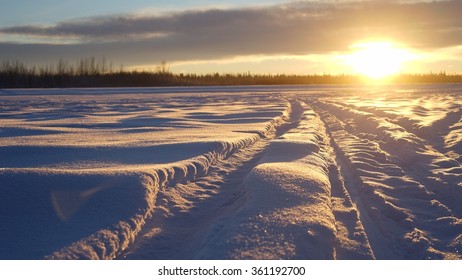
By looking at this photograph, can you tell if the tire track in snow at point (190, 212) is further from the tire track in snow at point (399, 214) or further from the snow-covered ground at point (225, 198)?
the tire track in snow at point (399, 214)

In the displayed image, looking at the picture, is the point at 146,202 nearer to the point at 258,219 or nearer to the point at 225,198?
the point at 225,198

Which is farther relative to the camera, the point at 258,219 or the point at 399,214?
the point at 399,214

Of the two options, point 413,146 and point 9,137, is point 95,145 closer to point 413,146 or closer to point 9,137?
point 9,137

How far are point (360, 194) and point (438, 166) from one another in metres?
1.17

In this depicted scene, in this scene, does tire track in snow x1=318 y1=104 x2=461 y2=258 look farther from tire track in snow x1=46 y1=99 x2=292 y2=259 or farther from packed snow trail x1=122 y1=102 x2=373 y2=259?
tire track in snow x1=46 y1=99 x2=292 y2=259

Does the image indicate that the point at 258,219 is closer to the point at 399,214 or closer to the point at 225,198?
the point at 225,198

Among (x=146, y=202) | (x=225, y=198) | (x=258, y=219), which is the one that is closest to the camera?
(x=258, y=219)

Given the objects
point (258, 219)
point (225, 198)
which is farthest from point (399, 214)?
point (225, 198)

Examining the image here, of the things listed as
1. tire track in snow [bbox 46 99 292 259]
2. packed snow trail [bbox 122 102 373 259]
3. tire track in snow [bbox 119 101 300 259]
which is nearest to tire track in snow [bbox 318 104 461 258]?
packed snow trail [bbox 122 102 373 259]

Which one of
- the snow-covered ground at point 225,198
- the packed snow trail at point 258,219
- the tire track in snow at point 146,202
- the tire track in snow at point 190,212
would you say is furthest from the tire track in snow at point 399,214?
the tire track in snow at point 146,202

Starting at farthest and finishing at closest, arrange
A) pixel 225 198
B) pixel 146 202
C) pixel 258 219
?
pixel 225 198 → pixel 146 202 → pixel 258 219

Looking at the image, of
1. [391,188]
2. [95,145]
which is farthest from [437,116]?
[95,145]

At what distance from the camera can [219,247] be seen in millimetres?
2178

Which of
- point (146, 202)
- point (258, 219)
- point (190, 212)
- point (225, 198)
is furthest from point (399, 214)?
point (146, 202)
